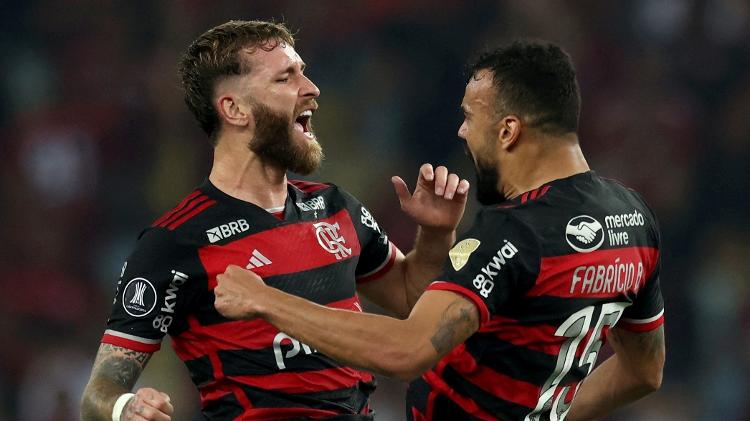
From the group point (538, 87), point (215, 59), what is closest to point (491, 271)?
point (538, 87)

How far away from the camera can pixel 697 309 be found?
8.23 metres

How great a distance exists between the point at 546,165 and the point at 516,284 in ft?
1.59

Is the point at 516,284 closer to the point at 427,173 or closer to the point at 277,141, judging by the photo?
the point at 427,173

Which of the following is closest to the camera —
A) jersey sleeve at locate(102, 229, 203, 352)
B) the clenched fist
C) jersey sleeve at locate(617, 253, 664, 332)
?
the clenched fist

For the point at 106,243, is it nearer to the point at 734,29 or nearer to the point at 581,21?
the point at 581,21

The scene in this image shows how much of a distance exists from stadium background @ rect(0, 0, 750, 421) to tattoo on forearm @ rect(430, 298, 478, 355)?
14.4 ft

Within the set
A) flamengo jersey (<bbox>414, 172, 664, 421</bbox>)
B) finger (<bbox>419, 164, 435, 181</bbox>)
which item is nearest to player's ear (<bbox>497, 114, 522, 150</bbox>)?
flamengo jersey (<bbox>414, 172, 664, 421</bbox>)

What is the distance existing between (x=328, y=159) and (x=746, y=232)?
10.6 ft

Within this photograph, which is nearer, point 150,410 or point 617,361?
point 150,410

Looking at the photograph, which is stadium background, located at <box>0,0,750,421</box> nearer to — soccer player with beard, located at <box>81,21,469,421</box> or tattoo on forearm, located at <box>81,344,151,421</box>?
soccer player with beard, located at <box>81,21,469,421</box>

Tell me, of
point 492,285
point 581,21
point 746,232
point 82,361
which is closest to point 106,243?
point 82,361

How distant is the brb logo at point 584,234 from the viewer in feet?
11.8

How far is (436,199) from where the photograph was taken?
439 centimetres

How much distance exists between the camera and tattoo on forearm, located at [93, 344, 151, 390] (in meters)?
3.86
